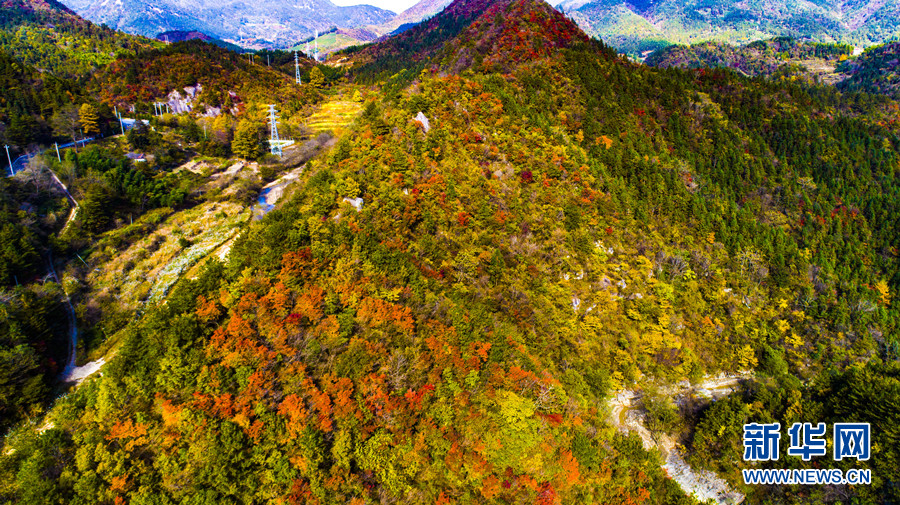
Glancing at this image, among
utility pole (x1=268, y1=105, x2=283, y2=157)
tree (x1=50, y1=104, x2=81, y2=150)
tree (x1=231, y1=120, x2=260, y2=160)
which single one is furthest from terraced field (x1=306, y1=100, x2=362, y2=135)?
tree (x1=50, y1=104, x2=81, y2=150)

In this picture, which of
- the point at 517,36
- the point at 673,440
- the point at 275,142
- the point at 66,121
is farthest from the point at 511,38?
the point at 66,121

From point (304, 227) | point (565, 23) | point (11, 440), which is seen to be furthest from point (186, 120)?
point (565, 23)

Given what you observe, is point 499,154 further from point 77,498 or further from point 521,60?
point 77,498

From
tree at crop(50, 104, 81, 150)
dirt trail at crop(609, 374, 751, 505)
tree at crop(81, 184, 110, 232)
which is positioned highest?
tree at crop(50, 104, 81, 150)

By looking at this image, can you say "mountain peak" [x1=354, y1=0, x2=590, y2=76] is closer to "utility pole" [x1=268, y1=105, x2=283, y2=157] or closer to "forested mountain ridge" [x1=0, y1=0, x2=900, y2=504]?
"forested mountain ridge" [x1=0, y1=0, x2=900, y2=504]

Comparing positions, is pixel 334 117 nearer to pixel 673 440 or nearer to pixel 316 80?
pixel 316 80
